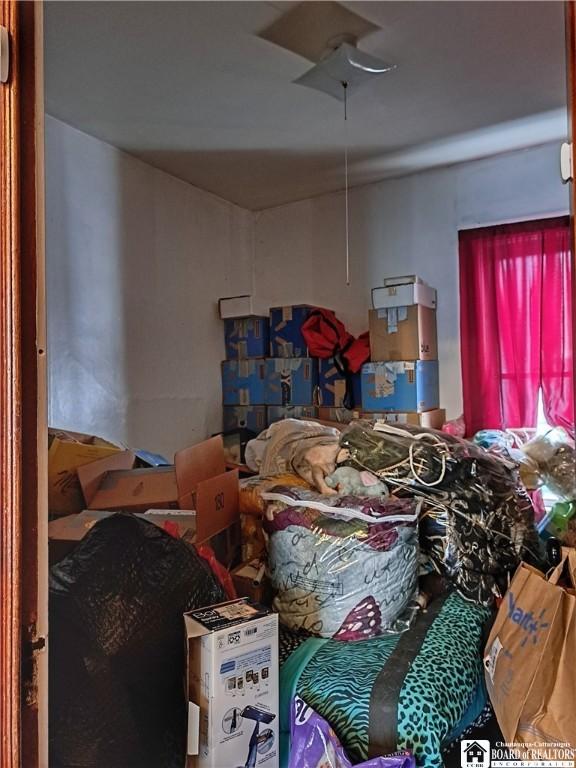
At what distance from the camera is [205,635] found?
3.78ft

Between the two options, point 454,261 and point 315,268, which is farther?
point 315,268

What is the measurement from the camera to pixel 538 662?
3.87ft

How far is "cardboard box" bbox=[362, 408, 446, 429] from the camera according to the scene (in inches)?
132

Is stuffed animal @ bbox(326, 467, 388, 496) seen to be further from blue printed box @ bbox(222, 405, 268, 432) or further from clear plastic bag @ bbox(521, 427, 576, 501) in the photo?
blue printed box @ bbox(222, 405, 268, 432)

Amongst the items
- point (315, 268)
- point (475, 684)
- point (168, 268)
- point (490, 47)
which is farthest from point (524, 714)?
point (315, 268)

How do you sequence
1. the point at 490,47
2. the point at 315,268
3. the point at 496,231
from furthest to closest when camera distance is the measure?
the point at 315,268, the point at 496,231, the point at 490,47

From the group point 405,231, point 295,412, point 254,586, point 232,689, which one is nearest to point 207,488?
point 254,586

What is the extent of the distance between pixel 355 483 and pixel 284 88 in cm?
195

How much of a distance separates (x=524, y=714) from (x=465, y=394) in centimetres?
257

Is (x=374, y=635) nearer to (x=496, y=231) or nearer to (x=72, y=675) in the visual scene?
(x=72, y=675)

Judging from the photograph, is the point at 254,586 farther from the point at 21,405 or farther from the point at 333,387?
the point at 333,387

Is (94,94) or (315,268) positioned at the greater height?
(94,94)

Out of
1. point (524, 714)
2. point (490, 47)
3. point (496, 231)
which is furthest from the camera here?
point (496, 231)

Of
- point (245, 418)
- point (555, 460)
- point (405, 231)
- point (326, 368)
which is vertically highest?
point (405, 231)
